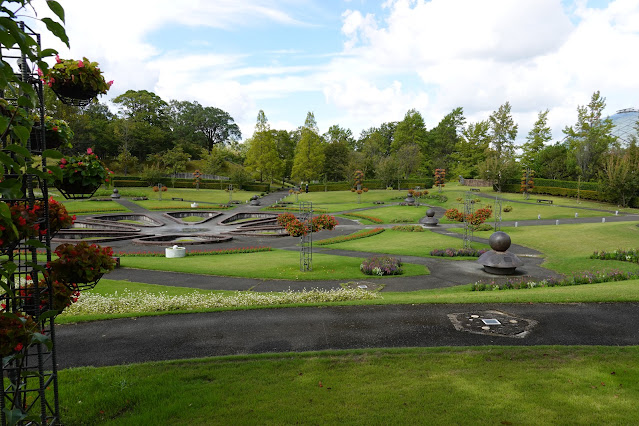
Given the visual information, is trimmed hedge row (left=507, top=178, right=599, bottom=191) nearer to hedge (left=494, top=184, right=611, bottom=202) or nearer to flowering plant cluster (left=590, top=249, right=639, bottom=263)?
hedge (left=494, top=184, right=611, bottom=202)

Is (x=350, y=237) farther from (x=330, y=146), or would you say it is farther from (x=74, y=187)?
(x=330, y=146)

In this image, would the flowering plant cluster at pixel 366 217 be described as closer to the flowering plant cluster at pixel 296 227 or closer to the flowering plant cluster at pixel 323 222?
the flowering plant cluster at pixel 323 222

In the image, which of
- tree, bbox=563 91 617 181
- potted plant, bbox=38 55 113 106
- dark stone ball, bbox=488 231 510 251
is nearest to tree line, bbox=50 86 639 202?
tree, bbox=563 91 617 181

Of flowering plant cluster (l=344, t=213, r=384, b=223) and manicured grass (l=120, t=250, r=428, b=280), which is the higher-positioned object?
flowering plant cluster (l=344, t=213, r=384, b=223)

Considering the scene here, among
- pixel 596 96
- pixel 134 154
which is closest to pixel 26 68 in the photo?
pixel 596 96

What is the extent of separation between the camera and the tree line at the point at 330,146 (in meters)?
68.8

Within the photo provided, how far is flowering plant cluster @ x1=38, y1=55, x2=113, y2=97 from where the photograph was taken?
6148mm

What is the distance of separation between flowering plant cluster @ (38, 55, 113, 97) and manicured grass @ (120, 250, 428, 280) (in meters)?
14.5

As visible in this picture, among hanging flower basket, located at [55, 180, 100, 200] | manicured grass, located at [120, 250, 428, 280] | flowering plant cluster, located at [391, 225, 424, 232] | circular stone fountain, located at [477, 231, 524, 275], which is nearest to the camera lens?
hanging flower basket, located at [55, 180, 100, 200]

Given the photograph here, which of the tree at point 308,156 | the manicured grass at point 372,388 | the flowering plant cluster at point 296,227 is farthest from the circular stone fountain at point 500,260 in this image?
the tree at point 308,156

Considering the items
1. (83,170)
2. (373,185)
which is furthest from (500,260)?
(373,185)

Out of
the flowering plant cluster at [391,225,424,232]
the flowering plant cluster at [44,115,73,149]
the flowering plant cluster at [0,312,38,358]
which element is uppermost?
the flowering plant cluster at [44,115,73,149]

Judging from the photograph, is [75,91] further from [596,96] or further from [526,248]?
[596,96]

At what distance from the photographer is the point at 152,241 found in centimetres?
3331
